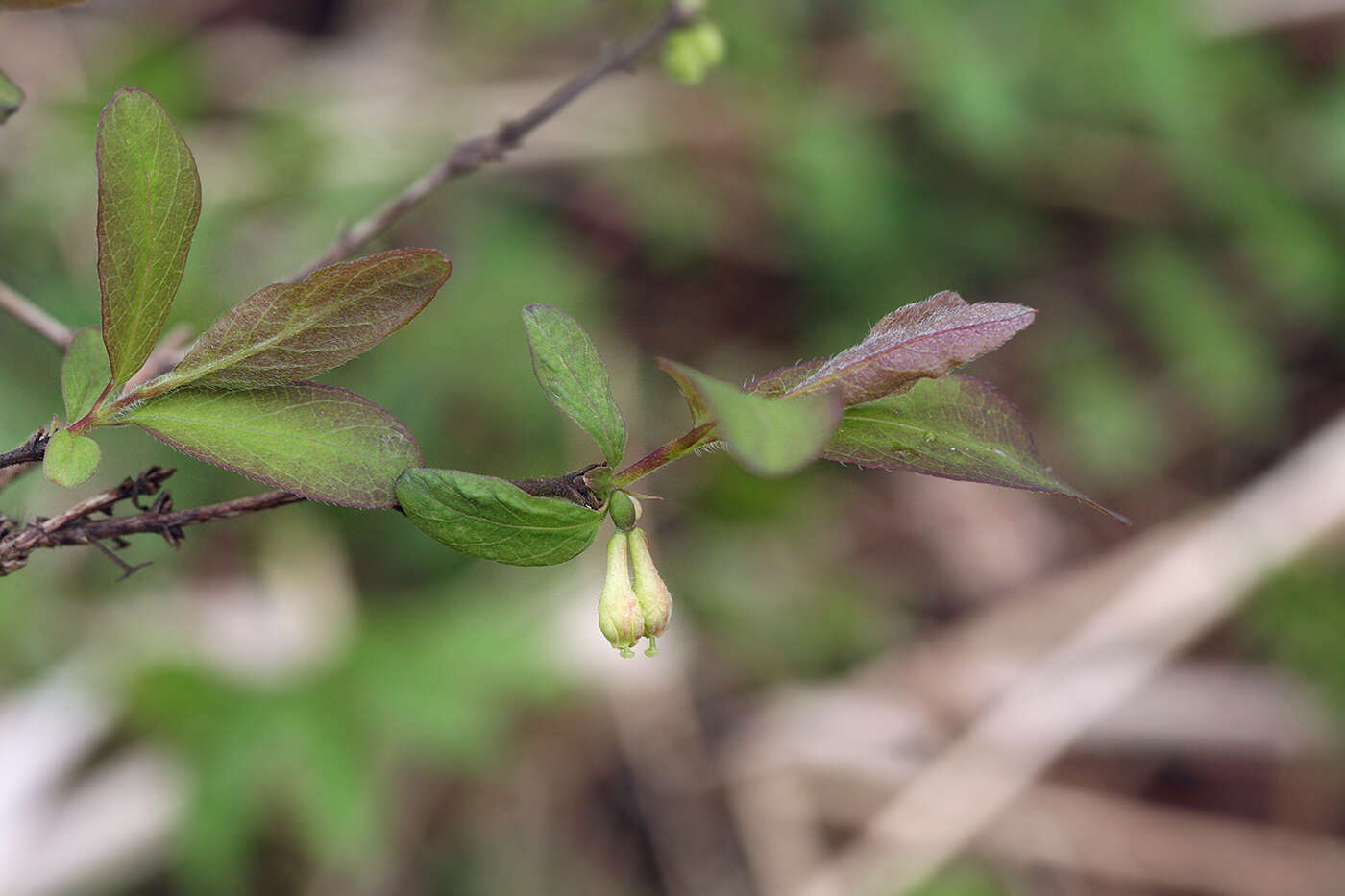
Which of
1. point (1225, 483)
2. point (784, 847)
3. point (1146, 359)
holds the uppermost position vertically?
point (1146, 359)

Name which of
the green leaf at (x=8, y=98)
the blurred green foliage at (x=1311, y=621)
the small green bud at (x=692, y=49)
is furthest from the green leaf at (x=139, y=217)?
the blurred green foliage at (x=1311, y=621)

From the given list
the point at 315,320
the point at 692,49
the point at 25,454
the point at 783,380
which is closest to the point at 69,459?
the point at 25,454

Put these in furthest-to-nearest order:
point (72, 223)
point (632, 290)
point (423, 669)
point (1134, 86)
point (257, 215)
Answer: point (632, 290), point (1134, 86), point (257, 215), point (72, 223), point (423, 669)

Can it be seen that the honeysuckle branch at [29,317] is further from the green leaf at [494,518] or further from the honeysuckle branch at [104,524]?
the green leaf at [494,518]

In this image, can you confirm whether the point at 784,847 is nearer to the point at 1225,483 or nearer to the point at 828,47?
the point at 1225,483

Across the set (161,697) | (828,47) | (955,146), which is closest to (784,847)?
(161,697)

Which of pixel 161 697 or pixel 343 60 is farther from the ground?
pixel 343 60

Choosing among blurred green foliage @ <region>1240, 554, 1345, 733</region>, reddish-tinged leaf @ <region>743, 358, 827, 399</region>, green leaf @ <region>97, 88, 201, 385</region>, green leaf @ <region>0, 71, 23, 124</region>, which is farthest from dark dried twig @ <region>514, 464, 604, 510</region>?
blurred green foliage @ <region>1240, 554, 1345, 733</region>

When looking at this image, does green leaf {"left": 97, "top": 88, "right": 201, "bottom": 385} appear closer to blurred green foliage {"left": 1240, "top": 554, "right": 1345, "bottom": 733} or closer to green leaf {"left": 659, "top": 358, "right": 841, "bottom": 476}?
green leaf {"left": 659, "top": 358, "right": 841, "bottom": 476}
